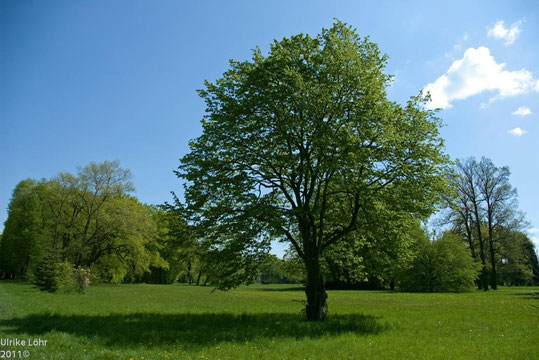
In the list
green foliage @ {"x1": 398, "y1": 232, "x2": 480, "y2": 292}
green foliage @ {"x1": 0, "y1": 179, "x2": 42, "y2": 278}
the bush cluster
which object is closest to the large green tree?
the bush cluster

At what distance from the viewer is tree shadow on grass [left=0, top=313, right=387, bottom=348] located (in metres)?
11.5

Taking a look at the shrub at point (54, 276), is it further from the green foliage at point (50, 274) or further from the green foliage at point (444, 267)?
the green foliage at point (444, 267)

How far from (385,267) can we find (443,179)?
5.51 m

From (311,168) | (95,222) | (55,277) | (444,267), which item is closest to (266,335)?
(311,168)

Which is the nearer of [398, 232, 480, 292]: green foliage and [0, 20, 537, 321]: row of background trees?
[0, 20, 537, 321]: row of background trees

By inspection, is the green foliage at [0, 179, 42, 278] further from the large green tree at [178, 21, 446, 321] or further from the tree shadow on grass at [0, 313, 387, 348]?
the large green tree at [178, 21, 446, 321]

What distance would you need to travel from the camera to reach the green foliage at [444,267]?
141 feet

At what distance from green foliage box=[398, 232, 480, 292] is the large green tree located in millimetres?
32607

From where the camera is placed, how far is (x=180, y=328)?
13.6 m

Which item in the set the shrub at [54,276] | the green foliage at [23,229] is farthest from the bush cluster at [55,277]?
the green foliage at [23,229]

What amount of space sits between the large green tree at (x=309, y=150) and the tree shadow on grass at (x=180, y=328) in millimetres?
1874

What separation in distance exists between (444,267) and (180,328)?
39480 millimetres

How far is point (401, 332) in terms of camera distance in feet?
42.7

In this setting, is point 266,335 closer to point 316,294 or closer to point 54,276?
point 316,294
